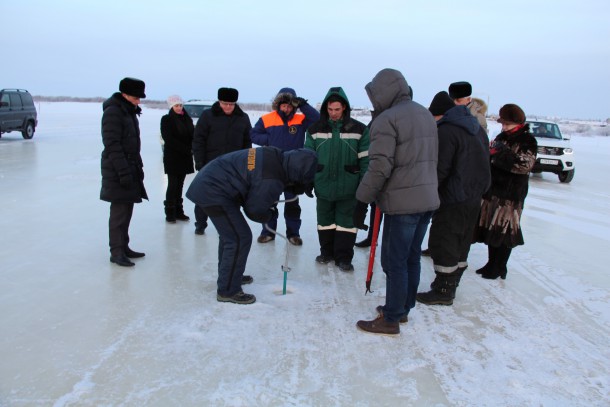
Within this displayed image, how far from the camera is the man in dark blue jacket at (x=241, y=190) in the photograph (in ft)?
10.7

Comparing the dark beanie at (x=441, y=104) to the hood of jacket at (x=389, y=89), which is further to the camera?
the dark beanie at (x=441, y=104)

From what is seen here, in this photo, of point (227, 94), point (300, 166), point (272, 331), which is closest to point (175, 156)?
point (227, 94)

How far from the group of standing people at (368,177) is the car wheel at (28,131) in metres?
13.2

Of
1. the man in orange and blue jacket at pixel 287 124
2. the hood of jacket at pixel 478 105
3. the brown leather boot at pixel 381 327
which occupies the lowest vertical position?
the brown leather boot at pixel 381 327

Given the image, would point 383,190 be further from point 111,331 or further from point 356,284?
point 111,331

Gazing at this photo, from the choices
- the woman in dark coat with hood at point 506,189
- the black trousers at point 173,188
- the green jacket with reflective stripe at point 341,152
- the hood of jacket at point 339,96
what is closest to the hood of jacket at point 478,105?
the woman in dark coat with hood at point 506,189

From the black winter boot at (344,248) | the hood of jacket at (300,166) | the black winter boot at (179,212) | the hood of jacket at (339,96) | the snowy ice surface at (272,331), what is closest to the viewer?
the snowy ice surface at (272,331)

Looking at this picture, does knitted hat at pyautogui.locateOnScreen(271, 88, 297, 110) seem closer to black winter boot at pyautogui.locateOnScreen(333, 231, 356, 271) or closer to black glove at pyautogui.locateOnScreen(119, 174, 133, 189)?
black winter boot at pyautogui.locateOnScreen(333, 231, 356, 271)

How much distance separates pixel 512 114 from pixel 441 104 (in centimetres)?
84

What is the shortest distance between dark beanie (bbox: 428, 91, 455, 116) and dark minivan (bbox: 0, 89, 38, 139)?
15.1 m

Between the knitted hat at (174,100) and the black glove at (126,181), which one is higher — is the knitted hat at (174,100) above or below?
above

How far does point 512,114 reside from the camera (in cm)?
412

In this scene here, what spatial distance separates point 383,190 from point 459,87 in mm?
1597

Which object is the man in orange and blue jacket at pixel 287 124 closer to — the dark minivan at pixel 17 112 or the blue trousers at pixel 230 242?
the blue trousers at pixel 230 242
